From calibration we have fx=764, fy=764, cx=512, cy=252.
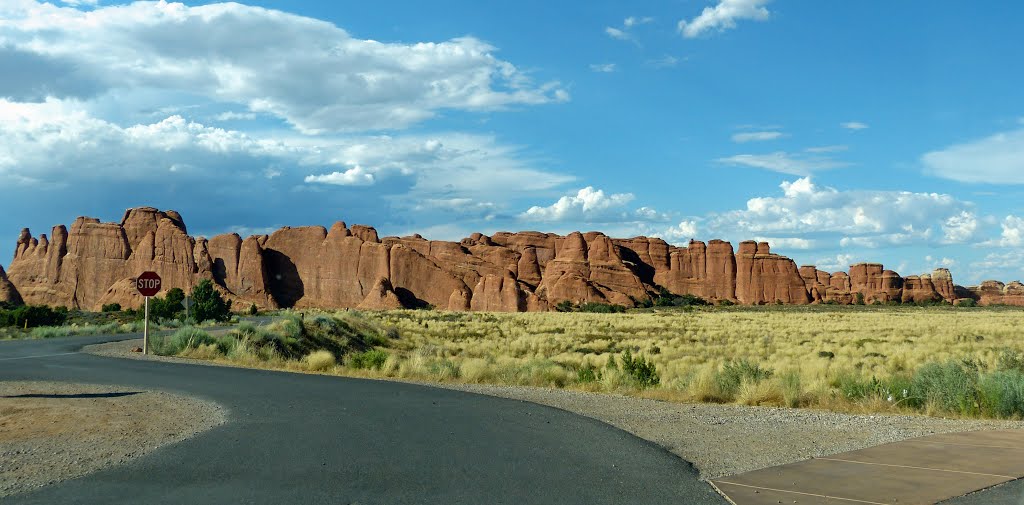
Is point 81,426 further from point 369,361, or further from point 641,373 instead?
point 369,361

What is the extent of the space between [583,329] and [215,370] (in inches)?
1317

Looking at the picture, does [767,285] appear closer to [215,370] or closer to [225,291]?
[225,291]

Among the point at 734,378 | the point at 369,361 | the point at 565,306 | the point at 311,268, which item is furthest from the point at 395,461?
the point at 311,268

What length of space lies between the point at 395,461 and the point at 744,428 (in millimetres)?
4953

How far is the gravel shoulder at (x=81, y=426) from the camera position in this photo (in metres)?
7.23

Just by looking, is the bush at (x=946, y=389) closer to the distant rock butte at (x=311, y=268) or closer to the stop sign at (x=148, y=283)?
the stop sign at (x=148, y=283)

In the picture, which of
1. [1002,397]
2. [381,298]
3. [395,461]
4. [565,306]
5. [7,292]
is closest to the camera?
[395,461]

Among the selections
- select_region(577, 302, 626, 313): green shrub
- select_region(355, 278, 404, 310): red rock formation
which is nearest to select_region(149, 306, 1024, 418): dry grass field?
select_region(577, 302, 626, 313): green shrub

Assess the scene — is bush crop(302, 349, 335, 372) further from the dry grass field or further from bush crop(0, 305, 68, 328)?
bush crop(0, 305, 68, 328)

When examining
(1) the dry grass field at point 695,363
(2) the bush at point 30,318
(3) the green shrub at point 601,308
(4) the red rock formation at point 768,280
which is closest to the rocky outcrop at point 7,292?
(2) the bush at point 30,318

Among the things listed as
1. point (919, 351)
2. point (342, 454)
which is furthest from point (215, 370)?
point (919, 351)

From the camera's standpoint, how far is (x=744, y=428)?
10.1 meters

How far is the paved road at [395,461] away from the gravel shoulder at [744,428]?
474mm

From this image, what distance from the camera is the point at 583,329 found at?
4956cm
